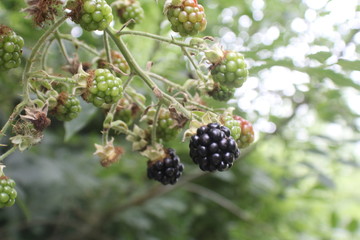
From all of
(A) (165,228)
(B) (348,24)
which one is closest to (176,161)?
(B) (348,24)

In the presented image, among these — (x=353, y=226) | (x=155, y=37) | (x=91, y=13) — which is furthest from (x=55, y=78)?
(x=353, y=226)

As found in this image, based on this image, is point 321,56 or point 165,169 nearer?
point 165,169

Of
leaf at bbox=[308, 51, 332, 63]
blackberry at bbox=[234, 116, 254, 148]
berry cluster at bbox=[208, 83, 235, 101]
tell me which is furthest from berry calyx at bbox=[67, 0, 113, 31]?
leaf at bbox=[308, 51, 332, 63]

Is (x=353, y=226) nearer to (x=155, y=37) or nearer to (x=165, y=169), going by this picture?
(x=165, y=169)

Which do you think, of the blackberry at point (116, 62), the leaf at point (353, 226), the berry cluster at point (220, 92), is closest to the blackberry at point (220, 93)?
the berry cluster at point (220, 92)

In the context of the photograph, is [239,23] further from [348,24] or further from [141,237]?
[141,237]

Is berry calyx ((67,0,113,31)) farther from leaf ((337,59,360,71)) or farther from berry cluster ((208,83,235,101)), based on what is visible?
leaf ((337,59,360,71))

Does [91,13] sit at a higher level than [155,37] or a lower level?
higher
